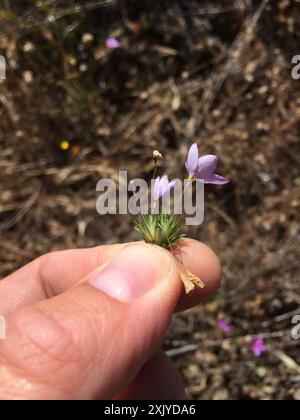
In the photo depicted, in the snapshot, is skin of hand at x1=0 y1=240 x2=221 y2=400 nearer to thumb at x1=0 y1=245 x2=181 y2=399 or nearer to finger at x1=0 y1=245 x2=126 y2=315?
thumb at x1=0 y1=245 x2=181 y2=399

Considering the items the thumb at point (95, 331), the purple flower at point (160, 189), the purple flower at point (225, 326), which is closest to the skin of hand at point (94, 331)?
the thumb at point (95, 331)

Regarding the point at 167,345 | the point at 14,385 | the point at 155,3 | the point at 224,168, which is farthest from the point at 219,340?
the point at 155,3

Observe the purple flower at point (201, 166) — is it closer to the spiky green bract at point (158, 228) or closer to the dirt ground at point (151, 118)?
the spiky green bract at point (158, 228)

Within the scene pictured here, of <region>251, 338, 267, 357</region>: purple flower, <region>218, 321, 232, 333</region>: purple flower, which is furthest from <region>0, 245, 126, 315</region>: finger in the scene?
<region>251, 338, 267, 357</region>: purple flower

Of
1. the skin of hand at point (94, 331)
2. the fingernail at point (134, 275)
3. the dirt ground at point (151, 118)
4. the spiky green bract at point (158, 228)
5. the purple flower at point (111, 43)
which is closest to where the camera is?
the skin of hand at point (94, 331)

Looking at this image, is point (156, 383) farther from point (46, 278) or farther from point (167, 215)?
point (167, 215)

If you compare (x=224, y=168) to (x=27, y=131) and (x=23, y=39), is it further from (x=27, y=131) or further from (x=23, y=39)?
(x=23, y=39)
